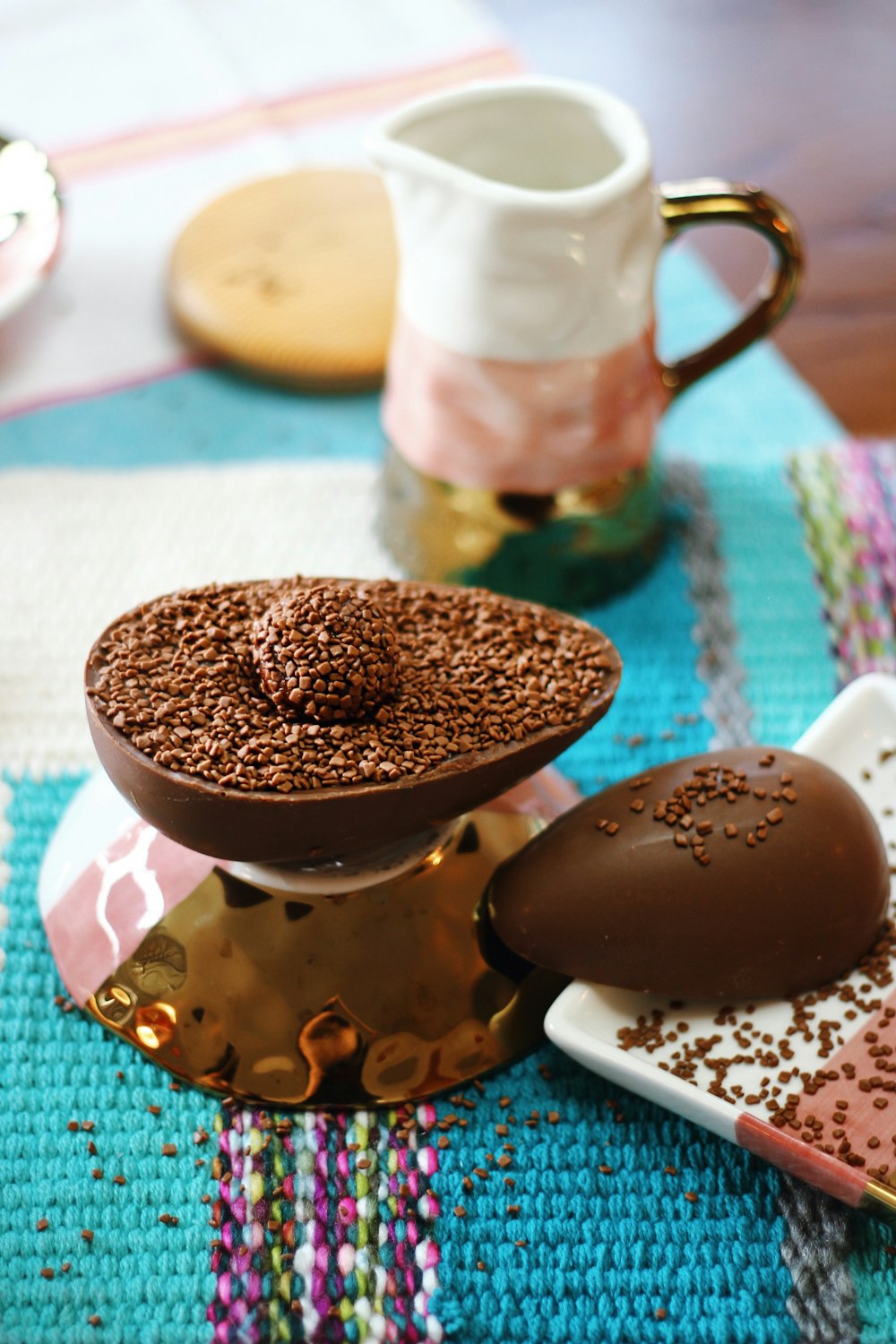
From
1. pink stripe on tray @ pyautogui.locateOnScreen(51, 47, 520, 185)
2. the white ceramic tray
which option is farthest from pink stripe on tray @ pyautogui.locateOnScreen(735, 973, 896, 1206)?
pink stripe on tray @ pyautogui.locateOnScreen(51, 47, 520, 185)

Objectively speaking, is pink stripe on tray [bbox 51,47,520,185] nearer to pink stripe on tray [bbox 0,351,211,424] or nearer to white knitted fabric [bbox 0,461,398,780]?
pink stripe on tray [bbox 0,351,211,424]

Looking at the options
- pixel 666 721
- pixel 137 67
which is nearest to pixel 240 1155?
pixel 666 721

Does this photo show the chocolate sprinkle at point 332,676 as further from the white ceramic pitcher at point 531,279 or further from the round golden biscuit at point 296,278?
the round golden biscuit at point 296,278

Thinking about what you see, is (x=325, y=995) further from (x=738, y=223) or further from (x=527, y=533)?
(x=738, y=223)

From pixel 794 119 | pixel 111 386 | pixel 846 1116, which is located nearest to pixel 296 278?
pixel 111 386

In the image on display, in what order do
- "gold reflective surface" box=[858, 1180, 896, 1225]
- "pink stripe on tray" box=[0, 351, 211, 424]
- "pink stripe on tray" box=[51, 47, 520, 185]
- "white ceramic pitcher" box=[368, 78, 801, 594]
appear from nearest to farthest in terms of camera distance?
1. "gold reflective surface" box=[858, 1180, 896, 1225]
2. "white ceramic pitcher" box=[368, 78, 801, 594]
3. "pink stripe on tray" box=[0, 351, 211, 424]
4. "pink stripe on tray" box=[51, 47, 520, 185]

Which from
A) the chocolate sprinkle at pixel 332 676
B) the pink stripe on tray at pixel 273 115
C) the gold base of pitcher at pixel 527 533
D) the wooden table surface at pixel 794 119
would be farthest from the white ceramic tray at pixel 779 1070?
the pink stripe on tray at pixel 273 115
